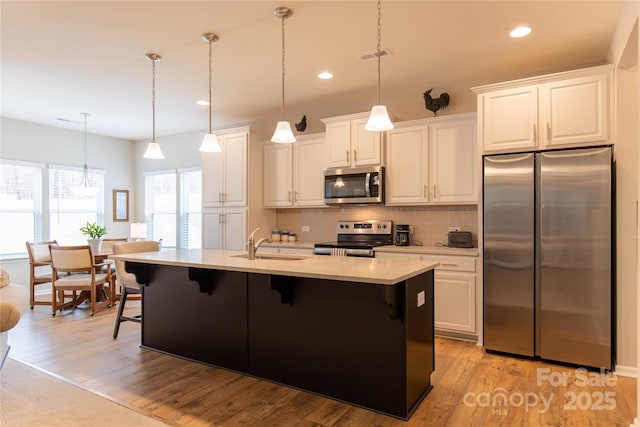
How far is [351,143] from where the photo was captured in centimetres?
464

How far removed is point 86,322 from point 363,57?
415cm

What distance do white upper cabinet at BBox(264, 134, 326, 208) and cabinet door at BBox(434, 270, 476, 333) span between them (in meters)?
1.80

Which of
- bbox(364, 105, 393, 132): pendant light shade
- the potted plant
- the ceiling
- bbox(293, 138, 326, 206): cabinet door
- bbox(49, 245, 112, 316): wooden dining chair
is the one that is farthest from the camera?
the potted plant

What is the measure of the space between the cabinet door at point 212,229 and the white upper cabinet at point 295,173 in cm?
71

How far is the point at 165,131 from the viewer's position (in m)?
6.66

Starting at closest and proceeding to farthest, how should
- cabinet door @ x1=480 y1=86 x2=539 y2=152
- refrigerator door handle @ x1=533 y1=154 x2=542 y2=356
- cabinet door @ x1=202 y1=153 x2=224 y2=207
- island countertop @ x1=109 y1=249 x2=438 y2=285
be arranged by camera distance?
island countertop @ x1=109 y1=249 x2=438 y2=285 < refrigerator door handle @ x1=533 y1=154 x2=542 y2=356 < cabinet door @ x1=480 y1=86 x2=539 y2=152 < cabinet door @ x1=202 y1=153 x2=224 y2=207

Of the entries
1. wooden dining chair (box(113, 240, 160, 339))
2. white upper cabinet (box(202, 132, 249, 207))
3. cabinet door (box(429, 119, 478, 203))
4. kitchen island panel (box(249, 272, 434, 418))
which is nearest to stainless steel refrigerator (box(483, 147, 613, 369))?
cabinet door (box(429, 119, 478, 203))

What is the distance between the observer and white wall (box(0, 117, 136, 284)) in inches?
228

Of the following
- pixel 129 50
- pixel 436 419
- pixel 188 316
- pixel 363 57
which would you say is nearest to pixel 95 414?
pixel 188 316

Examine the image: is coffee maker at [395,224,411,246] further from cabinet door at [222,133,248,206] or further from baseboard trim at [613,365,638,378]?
baseboard trim at [613,365,638,378]

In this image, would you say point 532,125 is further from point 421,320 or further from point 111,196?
point 111,196

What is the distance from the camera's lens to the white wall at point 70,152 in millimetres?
5785

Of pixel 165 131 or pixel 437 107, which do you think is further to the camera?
pixel 165 131

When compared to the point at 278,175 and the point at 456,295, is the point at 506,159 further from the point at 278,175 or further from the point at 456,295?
the point at 278,175
